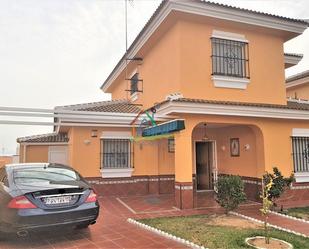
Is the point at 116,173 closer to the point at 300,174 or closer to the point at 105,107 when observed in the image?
the point at 105,107

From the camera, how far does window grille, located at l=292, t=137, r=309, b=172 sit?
37.6 ft

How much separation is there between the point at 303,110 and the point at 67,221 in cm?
964

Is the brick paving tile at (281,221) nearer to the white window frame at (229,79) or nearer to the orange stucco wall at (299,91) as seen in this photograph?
the white window frame at (229,79)

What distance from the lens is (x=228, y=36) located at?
11086 millimetres

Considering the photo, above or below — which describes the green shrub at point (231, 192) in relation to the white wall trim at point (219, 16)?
below

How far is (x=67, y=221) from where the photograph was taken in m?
5.65

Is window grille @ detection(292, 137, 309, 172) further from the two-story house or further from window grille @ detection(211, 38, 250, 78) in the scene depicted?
window grille @ detection(211, 38, 250, 78)

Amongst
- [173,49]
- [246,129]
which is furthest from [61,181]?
[246,129]

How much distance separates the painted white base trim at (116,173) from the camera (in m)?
12.5

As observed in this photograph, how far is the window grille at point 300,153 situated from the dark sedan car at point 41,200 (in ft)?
28.9

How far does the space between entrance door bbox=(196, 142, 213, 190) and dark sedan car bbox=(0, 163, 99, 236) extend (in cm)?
869

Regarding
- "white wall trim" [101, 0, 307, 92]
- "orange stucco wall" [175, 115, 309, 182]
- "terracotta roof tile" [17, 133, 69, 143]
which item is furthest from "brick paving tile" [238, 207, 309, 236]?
"terracotta roof tile" [17, 133, 69, 143]

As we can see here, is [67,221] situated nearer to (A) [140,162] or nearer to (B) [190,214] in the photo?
(B) [190,214]

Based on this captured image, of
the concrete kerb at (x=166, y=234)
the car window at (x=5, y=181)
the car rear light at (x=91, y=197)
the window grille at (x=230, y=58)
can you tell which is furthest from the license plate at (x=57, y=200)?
the window grille at (x=230, y=58)
